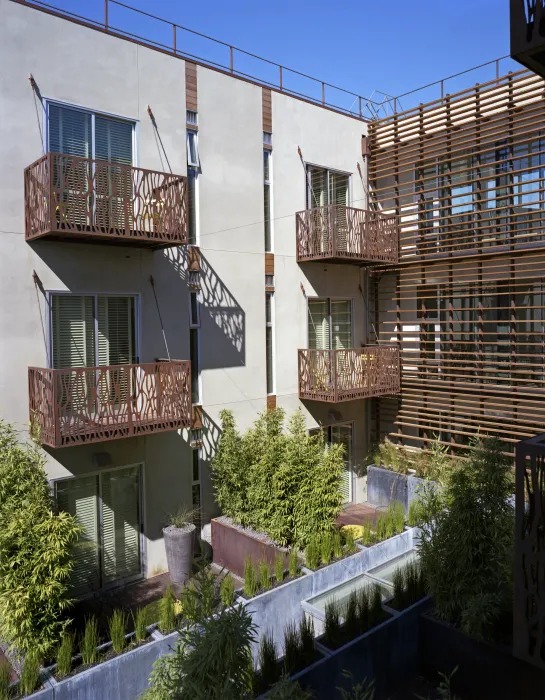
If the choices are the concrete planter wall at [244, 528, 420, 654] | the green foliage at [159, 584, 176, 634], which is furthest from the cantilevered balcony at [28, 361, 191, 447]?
the concrete planter wall at [244, 528, 420, 654]

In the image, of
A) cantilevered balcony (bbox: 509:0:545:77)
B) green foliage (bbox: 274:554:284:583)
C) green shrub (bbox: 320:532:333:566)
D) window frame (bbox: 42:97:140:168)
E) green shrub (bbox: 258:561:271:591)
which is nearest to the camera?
cantilevered balcony (bbox: 509:0:545:77)

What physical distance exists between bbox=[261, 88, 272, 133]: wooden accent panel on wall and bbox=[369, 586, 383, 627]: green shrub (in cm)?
905

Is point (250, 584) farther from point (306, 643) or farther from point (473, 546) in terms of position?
point (473, 546)

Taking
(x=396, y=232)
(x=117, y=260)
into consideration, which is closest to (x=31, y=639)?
(x=117, y=260)

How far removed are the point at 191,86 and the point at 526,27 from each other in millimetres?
7699

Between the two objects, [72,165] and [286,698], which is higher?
[72,165]

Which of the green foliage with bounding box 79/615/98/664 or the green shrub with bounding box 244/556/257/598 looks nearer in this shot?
the green foliage with bounding box 79/615/98/664

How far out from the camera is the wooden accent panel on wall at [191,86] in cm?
1069

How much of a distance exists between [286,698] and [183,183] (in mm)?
7498

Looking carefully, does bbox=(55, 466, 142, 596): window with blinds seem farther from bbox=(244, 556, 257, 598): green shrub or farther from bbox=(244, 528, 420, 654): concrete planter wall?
bbox=(244, 528, 420, 654): concrete planter wall

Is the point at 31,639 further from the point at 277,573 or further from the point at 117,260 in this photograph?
the point at 117,260

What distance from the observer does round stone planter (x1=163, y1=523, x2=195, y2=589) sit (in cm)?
951

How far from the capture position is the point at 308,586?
800 cm

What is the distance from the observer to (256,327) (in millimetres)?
11883
